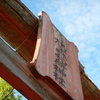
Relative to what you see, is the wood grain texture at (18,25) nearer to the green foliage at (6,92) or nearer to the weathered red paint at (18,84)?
the weathered red paint at (18,84)

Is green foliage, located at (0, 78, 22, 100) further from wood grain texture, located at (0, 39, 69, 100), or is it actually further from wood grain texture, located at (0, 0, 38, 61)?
wood grain texture, located at (0, 39, 69, 100)

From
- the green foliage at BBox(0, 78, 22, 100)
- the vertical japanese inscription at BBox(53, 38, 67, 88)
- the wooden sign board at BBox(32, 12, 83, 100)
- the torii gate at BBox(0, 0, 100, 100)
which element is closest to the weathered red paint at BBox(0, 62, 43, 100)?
the torii gate at BBox(0, 0, 100, 100)

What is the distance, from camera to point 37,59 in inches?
64.4

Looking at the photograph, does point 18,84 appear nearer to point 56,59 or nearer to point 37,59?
point 37,59

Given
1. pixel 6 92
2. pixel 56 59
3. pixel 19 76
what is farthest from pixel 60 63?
pixel 6 92

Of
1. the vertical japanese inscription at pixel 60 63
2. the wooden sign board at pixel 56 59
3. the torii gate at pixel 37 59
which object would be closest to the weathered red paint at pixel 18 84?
the torii gate at pixel 37 59

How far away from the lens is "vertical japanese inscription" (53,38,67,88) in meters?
1.84

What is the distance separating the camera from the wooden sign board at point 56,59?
5.67 ft

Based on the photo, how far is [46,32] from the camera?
6.68 ft

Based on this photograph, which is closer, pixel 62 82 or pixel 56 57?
pixel 62 82

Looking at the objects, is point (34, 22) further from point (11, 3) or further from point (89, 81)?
point (89, 81)

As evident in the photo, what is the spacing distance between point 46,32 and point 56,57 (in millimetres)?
296

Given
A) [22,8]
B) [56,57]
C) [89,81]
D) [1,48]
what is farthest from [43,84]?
[89,81]

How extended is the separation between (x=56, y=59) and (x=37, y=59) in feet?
1.29
